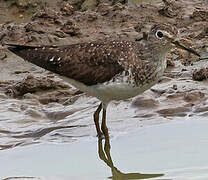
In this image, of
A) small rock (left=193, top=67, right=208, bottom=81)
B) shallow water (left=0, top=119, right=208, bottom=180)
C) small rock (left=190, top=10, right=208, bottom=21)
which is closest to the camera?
shallow water (left=0, top=119, right=208, bottom=180)

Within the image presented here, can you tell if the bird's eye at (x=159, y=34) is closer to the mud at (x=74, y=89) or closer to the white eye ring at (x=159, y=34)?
the white eye ring at (x=159, y=34)

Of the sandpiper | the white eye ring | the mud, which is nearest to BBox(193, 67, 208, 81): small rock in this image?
the mud

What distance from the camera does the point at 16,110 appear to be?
994 cm

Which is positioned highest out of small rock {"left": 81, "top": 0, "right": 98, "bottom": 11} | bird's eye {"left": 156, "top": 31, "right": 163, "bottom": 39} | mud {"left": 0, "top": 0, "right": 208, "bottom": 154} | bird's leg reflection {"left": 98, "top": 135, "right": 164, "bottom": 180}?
bird's eye {"left": 156, "top": 31, "right": 163, "bottom": 39}

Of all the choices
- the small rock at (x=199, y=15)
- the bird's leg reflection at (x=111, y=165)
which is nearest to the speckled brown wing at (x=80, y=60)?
the bird's leg reflection at (x=111, y=165)

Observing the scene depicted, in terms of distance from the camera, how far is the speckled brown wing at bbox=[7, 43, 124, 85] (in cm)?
846

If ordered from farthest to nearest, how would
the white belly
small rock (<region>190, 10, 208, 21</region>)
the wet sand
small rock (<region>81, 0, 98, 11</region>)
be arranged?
1. small rock (<region>81, 0, 98, 11</region>)
2. small rock (<region>190, 10, 208, 21</region>)
3. the white belly
4. the wet sand

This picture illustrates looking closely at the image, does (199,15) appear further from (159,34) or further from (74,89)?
(159,34)

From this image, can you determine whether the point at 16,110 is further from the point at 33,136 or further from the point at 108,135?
the point at 108,135

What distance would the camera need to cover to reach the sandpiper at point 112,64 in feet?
27.4

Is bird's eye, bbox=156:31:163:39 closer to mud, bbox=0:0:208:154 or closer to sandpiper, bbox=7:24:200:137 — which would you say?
sandpiper, bbox=7:24:200:137

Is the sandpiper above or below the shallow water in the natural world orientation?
above

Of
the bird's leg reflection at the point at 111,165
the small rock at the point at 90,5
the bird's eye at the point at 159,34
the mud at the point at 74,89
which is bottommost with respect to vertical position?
the bird's leg reflection at the point at 111,165

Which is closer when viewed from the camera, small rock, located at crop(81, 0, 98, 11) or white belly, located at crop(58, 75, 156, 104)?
white belly, located at crop(58, 75, 156, 104)
